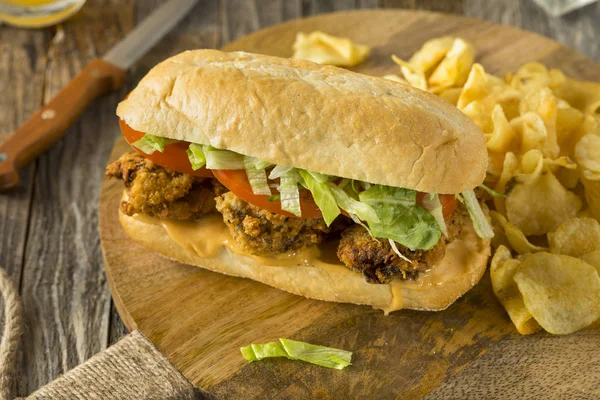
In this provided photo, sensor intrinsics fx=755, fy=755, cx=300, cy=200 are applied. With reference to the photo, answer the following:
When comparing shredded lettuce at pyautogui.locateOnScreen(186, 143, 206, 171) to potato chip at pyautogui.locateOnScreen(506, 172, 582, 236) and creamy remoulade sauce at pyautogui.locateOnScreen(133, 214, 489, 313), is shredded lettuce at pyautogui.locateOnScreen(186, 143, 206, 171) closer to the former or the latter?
creamy remoulade sauce at pyautogui.locateOnScreen(133, 214, 489, 313)

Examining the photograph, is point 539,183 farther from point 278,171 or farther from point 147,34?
point 147,34

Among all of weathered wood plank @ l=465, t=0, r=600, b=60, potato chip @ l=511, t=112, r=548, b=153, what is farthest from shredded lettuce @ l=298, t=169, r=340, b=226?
weathered wood plank @ l=465, t=0, r=600, b=60

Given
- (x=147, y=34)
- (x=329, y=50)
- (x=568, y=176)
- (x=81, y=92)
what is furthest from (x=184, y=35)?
(x=568, y=176)

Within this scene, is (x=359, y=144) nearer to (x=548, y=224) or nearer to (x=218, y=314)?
(x=218, y=314)

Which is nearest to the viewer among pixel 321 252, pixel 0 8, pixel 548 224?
pixel 321 252

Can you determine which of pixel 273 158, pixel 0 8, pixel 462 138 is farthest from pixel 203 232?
pixel 0 8

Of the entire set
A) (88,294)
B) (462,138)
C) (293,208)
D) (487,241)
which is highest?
(462,138)
